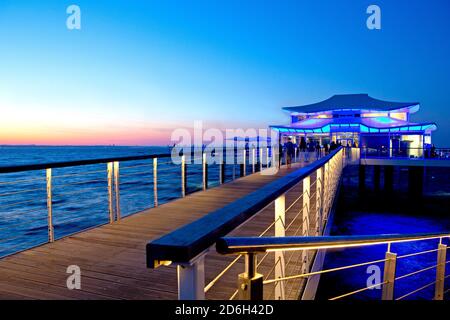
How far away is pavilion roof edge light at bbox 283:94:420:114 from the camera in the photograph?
3225 cm

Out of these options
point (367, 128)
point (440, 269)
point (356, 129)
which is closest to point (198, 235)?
point (440, 269)

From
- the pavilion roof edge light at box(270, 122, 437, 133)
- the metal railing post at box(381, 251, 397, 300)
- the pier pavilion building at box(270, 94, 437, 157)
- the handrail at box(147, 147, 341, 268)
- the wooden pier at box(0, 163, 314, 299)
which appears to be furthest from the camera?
the pier pavilion building at box(270, 94, 437, 157)

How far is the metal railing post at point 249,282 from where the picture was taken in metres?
1.08

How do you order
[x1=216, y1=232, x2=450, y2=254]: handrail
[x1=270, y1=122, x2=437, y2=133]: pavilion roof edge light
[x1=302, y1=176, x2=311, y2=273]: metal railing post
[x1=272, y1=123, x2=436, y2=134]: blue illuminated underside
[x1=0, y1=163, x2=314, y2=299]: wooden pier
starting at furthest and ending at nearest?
[x1=272, y1=123, x2=436, y2=134]: blue illuminated underside
[x1=270, y1=122, x2=437, y2=133]: pavilion roof edge light
[x1=302, y1=176, x2=311, y2=273]: metal railing post
[x1=0, y1=163, x2=314, y2=299]: wooden pier
[x1=216, y1=232, x2=450, y2=254]: handrail

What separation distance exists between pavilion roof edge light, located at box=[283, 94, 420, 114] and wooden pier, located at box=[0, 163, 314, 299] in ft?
102

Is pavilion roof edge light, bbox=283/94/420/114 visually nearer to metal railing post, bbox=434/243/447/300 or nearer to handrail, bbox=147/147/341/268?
metal railing post, bbox=434/243/447/300

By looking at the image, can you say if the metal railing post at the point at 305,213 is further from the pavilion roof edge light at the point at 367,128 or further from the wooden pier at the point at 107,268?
the pavilion roof edge light at the point at 367,128

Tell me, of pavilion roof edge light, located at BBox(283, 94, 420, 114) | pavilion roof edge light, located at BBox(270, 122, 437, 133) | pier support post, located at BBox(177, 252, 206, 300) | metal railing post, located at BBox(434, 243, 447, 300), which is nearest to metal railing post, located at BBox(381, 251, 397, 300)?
metal railing post, located at BBox(434, 243, 447, 300)

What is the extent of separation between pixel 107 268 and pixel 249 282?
2.38 metres

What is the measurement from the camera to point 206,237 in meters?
0.99

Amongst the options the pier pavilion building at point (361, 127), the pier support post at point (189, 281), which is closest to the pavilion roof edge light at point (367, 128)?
the pier pavilion building at point (361, 127)
